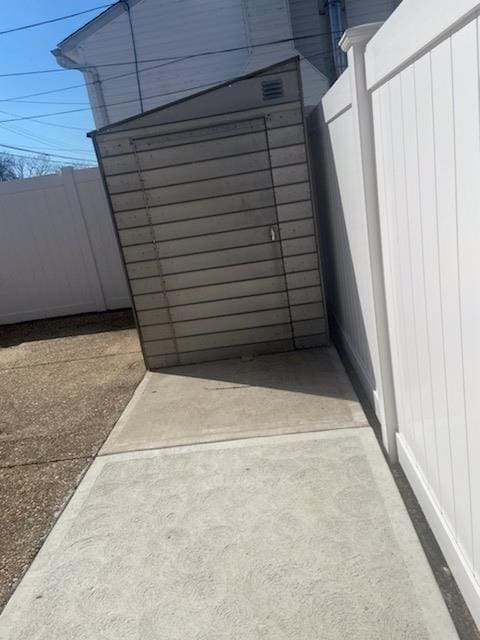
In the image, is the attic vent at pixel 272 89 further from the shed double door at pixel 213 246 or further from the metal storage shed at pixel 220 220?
the shed double door at pixel 213 246

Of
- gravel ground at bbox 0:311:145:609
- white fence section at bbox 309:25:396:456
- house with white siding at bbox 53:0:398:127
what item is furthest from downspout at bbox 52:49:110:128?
white fence section at bbox 309:25:396:456

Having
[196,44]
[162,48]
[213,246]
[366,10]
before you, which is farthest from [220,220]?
[366,10]

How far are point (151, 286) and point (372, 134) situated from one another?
2.56 meters

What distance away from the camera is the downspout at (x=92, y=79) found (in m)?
10.1

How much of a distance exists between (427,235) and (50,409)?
3.33m

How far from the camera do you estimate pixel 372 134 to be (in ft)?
7.13

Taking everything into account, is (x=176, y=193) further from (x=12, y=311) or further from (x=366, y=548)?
(x=12, y=311)

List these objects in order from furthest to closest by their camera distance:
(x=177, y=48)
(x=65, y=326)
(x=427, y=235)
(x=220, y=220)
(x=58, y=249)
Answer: (x=177, y=48) < (x=58, y=249) < (x=65, y=326) < (x=220, y=220) < (x=427, y=235)

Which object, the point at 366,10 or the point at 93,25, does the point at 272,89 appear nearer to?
the point at 366,10

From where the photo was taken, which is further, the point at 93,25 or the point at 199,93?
the point at 93,25

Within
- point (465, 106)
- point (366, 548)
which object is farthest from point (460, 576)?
point (465, 106)

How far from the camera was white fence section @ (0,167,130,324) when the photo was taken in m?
6.42

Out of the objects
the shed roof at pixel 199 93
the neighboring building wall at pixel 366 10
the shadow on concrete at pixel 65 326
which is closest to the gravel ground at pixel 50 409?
the shadow on concrete at pixel 65 326

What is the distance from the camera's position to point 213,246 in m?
4.13
